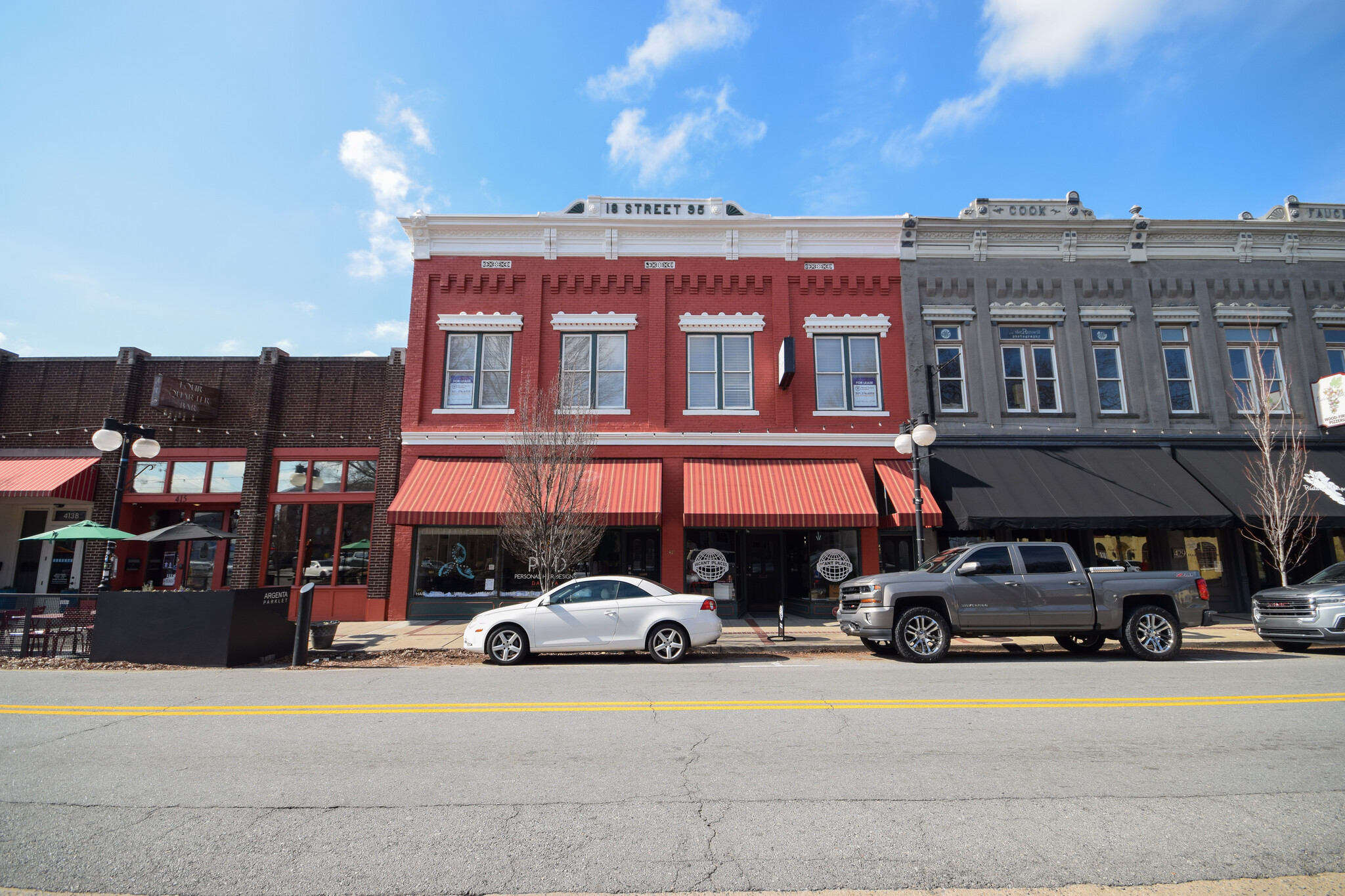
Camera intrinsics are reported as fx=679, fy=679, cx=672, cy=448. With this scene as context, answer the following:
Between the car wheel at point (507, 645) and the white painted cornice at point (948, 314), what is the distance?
1325 cm

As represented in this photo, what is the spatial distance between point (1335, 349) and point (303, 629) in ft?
84.1

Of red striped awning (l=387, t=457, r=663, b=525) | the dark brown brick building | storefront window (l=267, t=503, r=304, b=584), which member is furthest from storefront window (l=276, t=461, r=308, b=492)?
red striped awning (l=387, t=457, r=663, b=525)

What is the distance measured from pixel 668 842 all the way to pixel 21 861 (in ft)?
11.5

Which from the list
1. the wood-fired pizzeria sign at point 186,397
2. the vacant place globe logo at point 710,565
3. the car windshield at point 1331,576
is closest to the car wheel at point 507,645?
the vacant place globe logo at point 710,565

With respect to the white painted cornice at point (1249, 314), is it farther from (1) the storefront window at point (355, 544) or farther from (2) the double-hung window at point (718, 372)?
(1) the storefront window at point (355, 544)

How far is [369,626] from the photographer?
1539 cm

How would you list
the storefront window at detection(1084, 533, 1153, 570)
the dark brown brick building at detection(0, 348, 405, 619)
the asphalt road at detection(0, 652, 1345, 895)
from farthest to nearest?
1. the dark brown brick building at detection(0, 348, 405, 619)
2. the storefront window at detection(1084, 533, 1153, 570)
3. the asphalt road at detection(0, 652, 1345, 895)

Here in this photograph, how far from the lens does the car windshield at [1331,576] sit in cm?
1207

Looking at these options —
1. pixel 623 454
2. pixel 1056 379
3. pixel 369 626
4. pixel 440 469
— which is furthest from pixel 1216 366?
pixel 369 626

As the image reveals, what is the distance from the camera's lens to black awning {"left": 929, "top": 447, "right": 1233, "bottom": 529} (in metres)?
15.1

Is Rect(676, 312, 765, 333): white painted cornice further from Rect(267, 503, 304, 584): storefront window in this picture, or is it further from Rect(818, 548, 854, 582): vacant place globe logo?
Rect(267, 503, 304, 584): storefront window

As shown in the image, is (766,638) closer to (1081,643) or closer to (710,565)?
(710,565)

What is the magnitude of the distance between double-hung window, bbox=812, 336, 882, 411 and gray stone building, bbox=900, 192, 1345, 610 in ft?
3.22

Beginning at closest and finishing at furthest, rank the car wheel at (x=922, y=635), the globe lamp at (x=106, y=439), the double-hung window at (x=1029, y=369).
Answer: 1. the car wheel at (x=922, y=635)
2. the globe lamp at (x=106, y=439)
3. the double-hung window at (x=1029, y=369)
